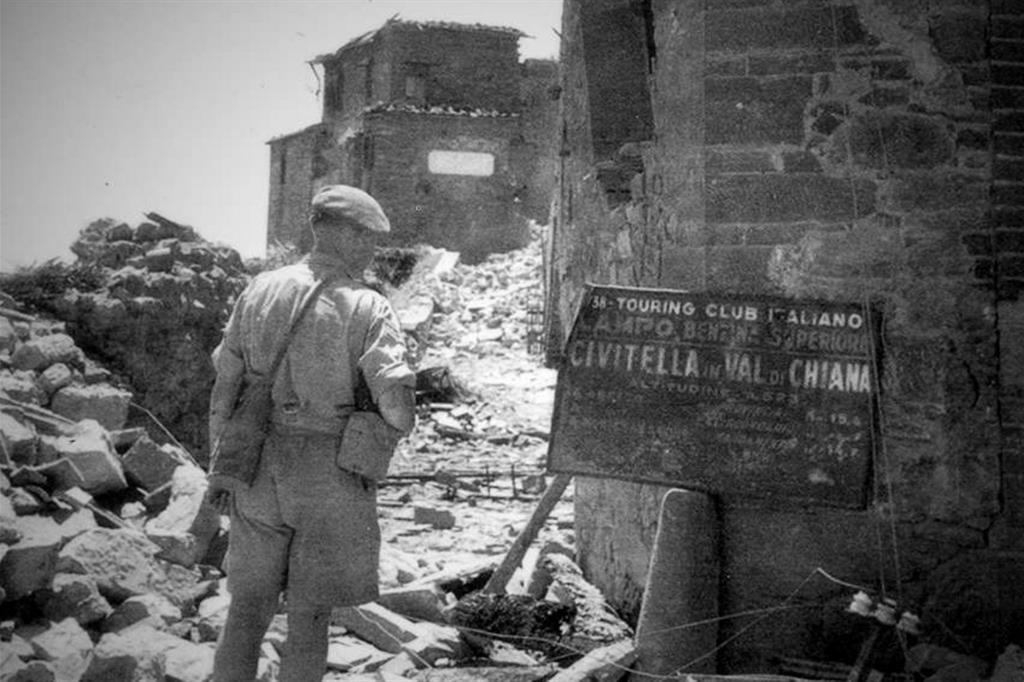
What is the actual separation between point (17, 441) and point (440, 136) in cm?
2821

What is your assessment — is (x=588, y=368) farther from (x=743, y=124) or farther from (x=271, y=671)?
(x=271, y=671)

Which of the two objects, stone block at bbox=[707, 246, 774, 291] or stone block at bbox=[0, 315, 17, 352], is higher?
stone block at bbox=[707, 246, 774, 291]

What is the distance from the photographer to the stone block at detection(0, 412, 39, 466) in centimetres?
481

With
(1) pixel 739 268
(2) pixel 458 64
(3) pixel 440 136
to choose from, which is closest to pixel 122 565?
(1) pixel 739 268

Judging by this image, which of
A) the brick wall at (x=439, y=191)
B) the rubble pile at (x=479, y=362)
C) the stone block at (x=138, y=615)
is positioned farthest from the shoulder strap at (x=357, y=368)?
the brick wall at (x=439, y=191)

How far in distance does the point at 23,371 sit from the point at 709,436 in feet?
16.9

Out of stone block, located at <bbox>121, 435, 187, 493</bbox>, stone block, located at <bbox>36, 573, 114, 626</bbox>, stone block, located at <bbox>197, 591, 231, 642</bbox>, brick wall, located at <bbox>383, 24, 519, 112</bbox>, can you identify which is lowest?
stone block, located at <bbox>197, 591, 231, 642</bbox>

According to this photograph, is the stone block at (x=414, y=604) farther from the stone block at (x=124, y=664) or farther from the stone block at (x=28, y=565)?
the stone block at (x=28, y=565)

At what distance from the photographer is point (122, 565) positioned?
4.25 metres

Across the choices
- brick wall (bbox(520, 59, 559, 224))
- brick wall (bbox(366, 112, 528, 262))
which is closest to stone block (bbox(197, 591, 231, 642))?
brick wall (bbox(366, 112, 528, 262))

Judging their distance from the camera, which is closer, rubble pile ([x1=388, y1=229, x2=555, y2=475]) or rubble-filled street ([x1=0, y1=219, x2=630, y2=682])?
rubble-filled street ([x1=0, y1=219, x2=630, y2=682])

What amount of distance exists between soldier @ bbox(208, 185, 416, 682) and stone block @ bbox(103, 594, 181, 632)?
49.3 inches

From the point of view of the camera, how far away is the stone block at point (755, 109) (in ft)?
13.1

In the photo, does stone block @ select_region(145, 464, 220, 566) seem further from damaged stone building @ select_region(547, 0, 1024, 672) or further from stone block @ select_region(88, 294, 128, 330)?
stone block @ select_region(88, 294, 128, 330)
